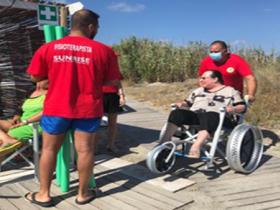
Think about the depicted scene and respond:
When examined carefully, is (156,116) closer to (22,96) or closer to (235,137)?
(22,96)

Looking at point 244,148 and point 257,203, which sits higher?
point 244,148

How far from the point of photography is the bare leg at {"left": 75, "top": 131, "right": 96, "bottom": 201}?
4176 millimetres

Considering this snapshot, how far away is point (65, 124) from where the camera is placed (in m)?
4.09

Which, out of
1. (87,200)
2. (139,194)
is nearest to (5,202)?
(87,200)

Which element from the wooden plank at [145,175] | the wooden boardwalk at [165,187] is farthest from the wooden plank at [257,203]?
the wooden plank at [145,175]

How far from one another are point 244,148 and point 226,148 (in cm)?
53

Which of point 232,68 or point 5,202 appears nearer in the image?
point 5,202

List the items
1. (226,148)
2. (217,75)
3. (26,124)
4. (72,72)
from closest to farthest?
(72,72) < (26,124) < (226,148) < (217,75)

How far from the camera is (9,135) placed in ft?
16.7

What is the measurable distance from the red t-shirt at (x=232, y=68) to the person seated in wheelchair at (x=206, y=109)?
1.57ft

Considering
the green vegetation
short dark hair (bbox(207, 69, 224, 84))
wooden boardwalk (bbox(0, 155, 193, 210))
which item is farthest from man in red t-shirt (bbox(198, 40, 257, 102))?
the green vegetation

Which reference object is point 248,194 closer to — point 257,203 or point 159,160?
point 257,203

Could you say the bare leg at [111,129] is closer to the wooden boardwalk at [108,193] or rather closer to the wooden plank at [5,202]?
the wooden boardwalk at [108,193]

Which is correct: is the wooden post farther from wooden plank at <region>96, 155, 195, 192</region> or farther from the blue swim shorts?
the blue swim shorts
